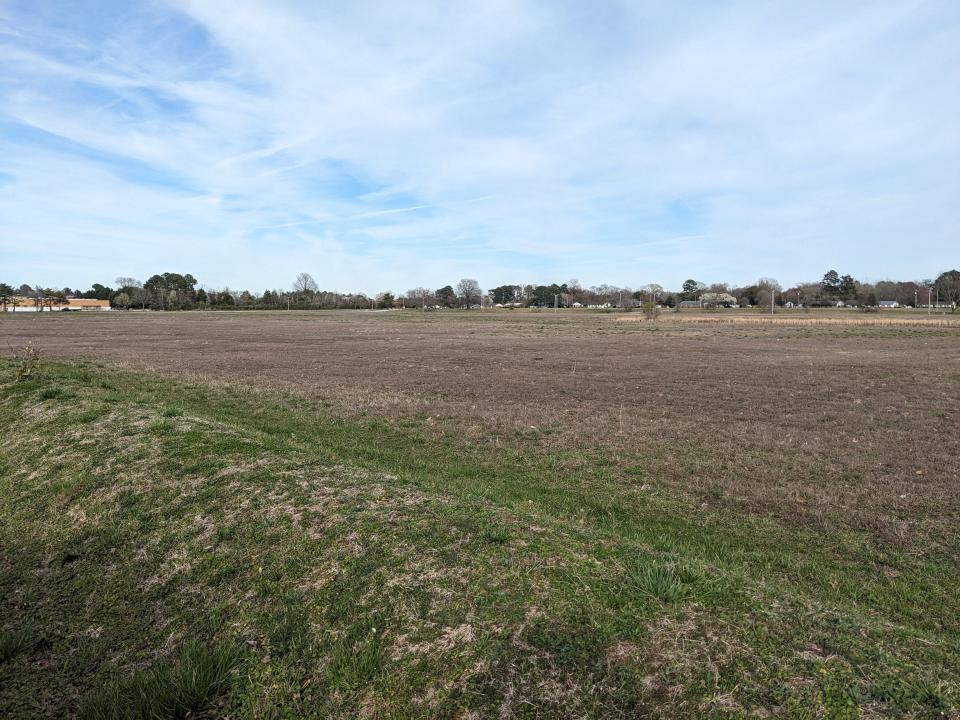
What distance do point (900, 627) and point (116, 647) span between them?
6085 millimetres

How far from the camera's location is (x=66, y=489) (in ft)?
23.1

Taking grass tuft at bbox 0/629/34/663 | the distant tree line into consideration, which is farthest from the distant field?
the distant tree line

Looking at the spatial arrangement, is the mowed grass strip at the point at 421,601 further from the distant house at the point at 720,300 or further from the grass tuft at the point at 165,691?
the distant house at the point at 720,300

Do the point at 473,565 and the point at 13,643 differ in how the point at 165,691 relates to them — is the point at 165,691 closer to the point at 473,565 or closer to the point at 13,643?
the point at 13,643

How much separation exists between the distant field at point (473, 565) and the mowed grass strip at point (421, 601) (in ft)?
0.07

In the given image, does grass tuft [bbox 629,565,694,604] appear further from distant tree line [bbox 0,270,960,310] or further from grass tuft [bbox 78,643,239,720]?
distant tree line [bbox 0,270,960,310]

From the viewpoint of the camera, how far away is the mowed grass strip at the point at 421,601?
333 centimetres

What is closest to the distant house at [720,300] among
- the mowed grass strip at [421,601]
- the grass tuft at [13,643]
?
the mowed grass strip at [421,601]

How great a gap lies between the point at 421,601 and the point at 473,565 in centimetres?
59

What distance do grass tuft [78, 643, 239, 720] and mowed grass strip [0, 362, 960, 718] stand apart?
0.01 meters

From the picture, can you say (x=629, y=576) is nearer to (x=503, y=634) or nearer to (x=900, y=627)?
(x=503, y=634)

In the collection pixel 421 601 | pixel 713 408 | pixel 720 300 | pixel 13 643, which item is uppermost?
pixel 720 300

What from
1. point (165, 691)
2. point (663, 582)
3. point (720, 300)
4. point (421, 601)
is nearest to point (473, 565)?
point (421, 601)

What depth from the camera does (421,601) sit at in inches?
163
